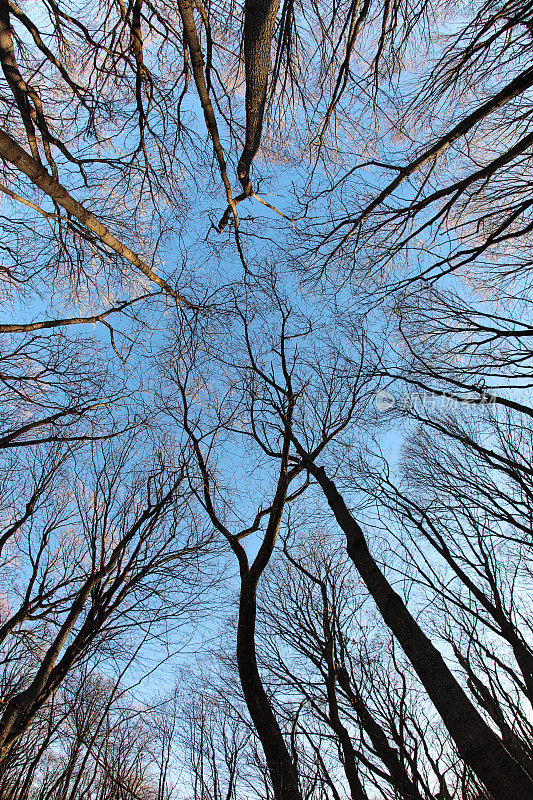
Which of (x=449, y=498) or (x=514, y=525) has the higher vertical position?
(x=449, y=498)

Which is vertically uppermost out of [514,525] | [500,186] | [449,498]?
[500,186]

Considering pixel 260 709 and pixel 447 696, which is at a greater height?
pixel 260 709

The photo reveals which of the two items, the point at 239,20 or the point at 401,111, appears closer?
the point at 239,20

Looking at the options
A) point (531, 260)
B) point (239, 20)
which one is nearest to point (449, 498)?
point (531, 260)

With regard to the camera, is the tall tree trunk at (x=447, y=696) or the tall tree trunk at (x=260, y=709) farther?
the tall tree trunk at (x=260, y=709)

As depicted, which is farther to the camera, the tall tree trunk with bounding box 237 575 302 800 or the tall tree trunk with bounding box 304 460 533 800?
the tall tree trunk with bounding box 237 575 302 800

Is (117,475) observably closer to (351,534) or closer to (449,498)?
(351,534)

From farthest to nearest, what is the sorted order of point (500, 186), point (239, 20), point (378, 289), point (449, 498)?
point (449, 498), point (378, 289), point (500, 186), point (239, 20)

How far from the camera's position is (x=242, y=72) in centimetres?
409

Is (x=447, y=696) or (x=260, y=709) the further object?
(x=260, y=709)

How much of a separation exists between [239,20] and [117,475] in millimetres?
5998

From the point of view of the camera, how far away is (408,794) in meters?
2.05

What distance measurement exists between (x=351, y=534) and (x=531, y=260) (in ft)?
15.2

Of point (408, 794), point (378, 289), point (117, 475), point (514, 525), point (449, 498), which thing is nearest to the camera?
point (408, 794)
